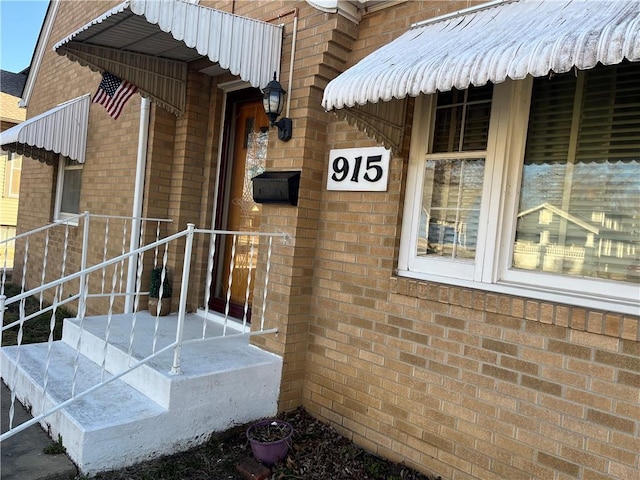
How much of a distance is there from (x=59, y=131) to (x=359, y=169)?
4994 millimetres

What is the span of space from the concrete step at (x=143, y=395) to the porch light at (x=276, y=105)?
5.68ft

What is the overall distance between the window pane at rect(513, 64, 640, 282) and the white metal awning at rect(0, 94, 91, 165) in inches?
237

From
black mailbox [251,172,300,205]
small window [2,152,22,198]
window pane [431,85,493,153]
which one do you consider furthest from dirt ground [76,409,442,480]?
small window [2,152,22,198]

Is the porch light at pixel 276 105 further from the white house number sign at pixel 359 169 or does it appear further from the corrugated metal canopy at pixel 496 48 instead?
the corrugated metal canopy at pixel 496 48

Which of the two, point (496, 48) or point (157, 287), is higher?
point (496, 48)

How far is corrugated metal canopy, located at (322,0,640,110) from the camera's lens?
1835 millimetres

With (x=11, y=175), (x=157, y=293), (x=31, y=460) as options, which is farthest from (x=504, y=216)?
(x=11, y=175)

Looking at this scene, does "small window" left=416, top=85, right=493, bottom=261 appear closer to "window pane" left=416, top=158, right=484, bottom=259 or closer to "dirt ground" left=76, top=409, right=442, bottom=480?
"window pane" left=416, top=158, right=484, bottom=259

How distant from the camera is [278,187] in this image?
3695 mm

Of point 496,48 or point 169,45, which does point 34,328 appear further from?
point 496,48

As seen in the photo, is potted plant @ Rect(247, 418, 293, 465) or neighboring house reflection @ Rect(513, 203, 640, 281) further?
potted plant @ Rect(247, 418, 293, 465)

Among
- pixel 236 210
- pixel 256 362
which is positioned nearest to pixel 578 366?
pixel 256 362

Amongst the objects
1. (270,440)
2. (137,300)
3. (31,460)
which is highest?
(137,300)

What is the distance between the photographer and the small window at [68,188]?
7215 millimetres
